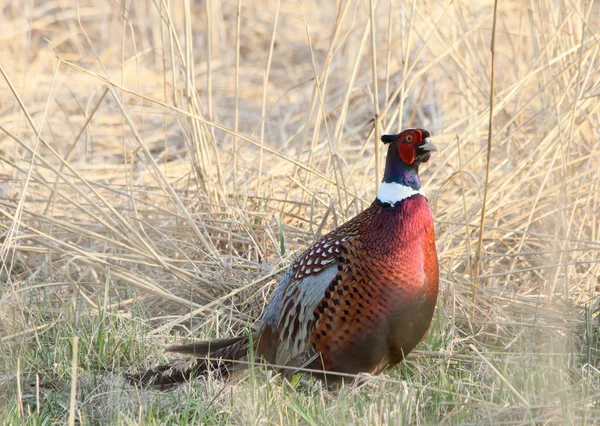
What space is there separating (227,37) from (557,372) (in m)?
6.83

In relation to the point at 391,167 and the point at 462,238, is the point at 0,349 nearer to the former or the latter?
the point at 391,167

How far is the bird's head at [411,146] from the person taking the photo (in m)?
3.26

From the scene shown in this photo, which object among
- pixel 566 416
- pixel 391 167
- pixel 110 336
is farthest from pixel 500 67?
pixel 566 416

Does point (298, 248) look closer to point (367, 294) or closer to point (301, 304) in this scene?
point (301, 304)

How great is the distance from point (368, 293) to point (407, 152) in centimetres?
55

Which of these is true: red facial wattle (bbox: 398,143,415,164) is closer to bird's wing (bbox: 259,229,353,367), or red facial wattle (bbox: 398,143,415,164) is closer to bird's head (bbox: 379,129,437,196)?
bird's head (bbox: 379,129,437,196)

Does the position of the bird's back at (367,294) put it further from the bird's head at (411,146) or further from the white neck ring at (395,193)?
the bird's head at (411,146)

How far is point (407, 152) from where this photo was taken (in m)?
3.29

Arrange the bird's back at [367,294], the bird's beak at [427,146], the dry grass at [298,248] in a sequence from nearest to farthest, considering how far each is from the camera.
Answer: the dry grass at [298,248] → the bird's back at [367,294] → the bird's beak at [427,146]

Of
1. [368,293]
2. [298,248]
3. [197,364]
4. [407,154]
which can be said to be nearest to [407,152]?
[407,154]

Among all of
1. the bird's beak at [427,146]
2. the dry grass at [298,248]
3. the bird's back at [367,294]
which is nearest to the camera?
the dry grass at [298,248]

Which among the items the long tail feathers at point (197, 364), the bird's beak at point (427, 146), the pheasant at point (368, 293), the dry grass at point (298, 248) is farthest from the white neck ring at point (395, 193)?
the long tail feathers at point (197, 364)

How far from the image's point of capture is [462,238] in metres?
4.30

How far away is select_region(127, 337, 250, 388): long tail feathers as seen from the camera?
3.22 m
